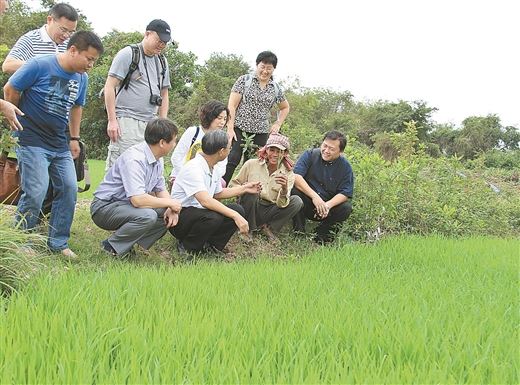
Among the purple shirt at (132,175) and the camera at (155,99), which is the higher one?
the camera at (155,99)

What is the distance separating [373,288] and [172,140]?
187cm

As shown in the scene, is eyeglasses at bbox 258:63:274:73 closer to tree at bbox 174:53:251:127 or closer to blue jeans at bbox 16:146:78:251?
blue jeans at bbox 16:146:78:251

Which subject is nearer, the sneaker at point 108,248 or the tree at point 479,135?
the sneaker at point 108,248

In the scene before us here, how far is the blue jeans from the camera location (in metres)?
3.48

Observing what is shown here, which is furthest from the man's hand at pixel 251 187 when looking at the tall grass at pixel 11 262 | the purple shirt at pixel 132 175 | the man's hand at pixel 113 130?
the tall grass at pixel 11 262

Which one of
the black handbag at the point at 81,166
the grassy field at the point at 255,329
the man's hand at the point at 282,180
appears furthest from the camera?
the man's hand at the point at 282,180

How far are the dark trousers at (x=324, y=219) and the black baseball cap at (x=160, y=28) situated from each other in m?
1.92

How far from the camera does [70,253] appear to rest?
3.75 meters

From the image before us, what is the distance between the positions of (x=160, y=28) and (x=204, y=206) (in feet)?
5.18

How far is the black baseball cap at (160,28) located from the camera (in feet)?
13.6

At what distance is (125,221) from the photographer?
3.75 m

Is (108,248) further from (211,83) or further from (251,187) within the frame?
(211,83)

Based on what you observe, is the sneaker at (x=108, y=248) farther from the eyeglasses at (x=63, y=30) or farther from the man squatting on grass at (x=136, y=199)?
the eyeglasses at (x=63, y=30)

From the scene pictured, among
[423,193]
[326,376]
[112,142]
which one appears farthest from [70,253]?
[423,193]
